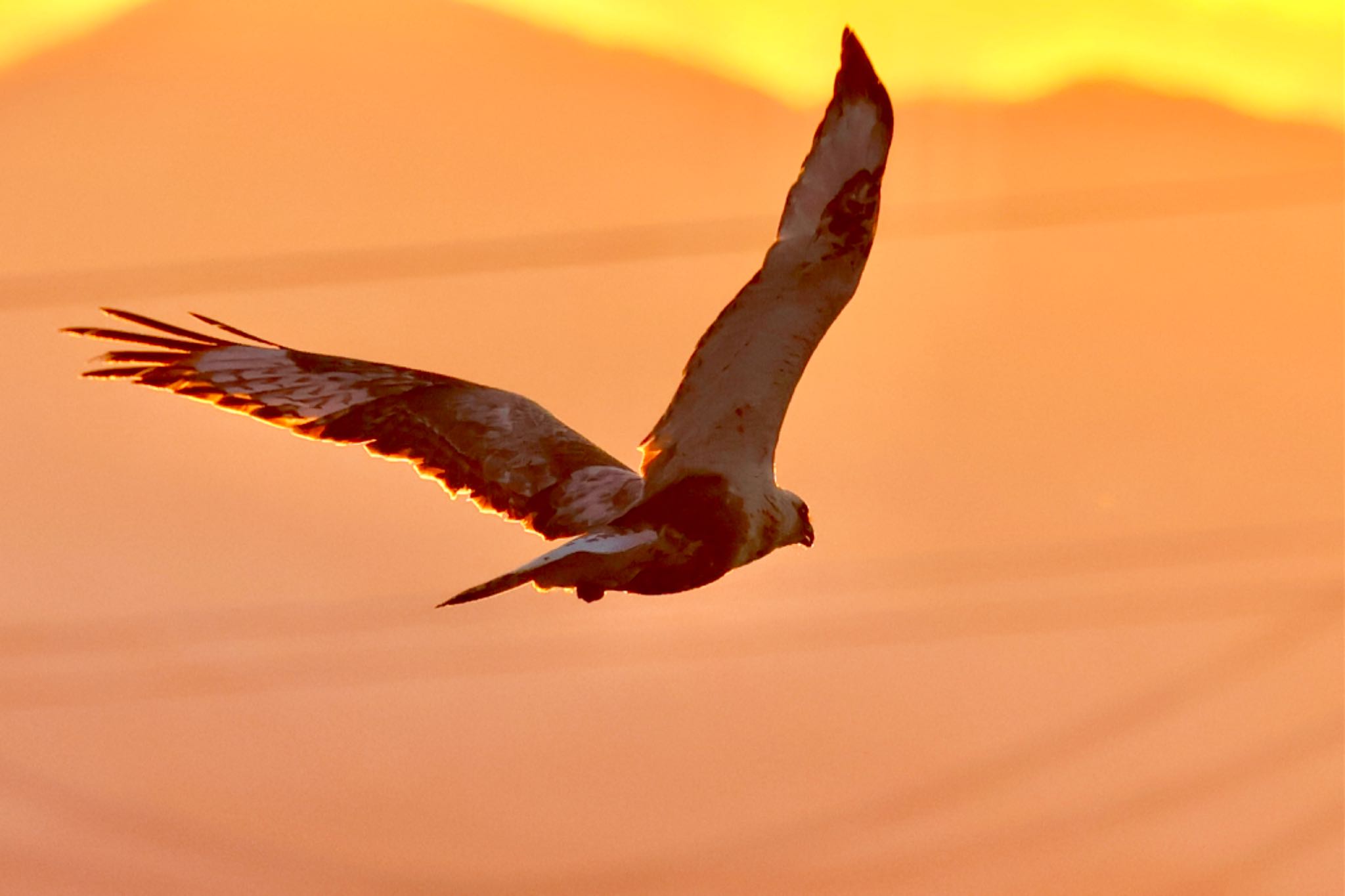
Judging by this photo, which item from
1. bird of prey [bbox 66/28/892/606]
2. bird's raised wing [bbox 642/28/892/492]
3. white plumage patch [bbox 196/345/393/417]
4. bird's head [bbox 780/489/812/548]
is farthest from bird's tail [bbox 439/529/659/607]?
white plumage patch [bbox 196/345/393/417]

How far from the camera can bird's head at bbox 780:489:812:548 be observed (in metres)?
4.28

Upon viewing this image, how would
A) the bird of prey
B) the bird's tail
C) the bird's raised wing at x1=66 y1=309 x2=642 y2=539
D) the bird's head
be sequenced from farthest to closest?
1. the bird's raised wing at x1=66 y1=309 x2=642 y2=539
2. the bird's head
3. the bird of prey
4. the bird's tail

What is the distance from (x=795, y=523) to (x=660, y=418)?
0.45 m

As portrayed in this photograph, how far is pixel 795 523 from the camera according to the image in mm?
4336

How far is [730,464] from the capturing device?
418cm

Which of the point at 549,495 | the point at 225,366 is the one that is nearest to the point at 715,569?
the point at 549,495

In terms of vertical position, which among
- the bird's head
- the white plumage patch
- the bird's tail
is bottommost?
the bird's tail

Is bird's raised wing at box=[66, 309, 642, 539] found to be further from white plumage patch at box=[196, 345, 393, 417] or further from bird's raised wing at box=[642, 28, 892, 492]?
bird's raised wing at box=[642, 28, 892, 492]

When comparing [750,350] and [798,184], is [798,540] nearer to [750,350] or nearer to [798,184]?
[750,350]

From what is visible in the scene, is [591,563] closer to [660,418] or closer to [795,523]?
[660,418]

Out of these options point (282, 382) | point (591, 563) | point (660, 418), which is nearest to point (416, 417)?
point (282, 382)

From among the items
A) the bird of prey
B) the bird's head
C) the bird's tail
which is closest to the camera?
the bird's tail

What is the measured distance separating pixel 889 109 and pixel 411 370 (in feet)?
4.40

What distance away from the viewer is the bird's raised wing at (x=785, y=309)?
4.12 m
